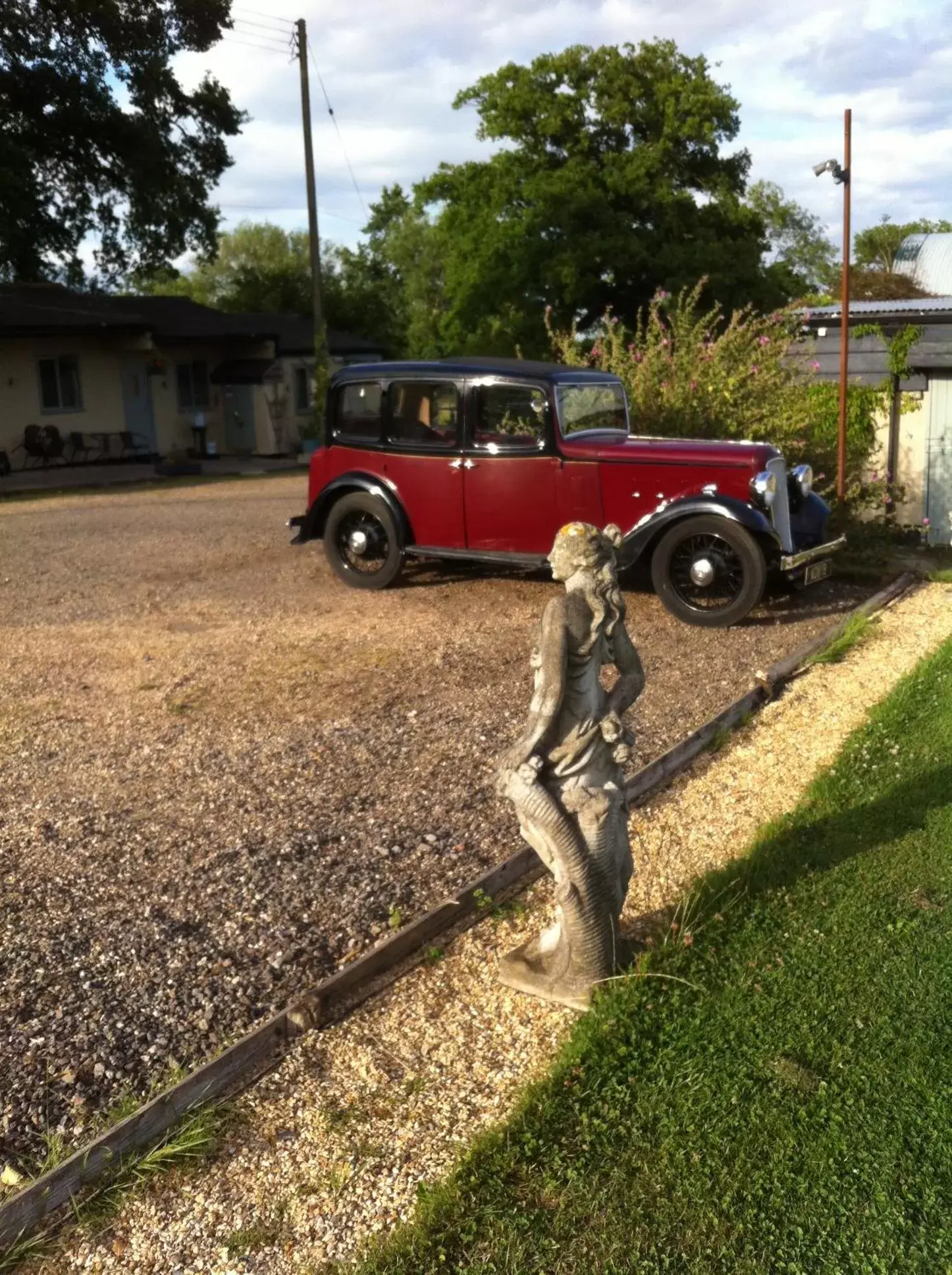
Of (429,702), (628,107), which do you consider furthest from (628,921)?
(628,107)

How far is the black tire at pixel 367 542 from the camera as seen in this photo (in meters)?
10.3

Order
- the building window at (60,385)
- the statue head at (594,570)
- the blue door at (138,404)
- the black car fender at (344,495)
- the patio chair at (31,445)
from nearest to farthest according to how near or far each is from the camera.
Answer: the statue head at (594,570) < the black car fender at (344,495) < the patio chair at (31,445) < the building window at (60,385) < the blue door at (138,404)

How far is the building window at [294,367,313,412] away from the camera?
28781mm

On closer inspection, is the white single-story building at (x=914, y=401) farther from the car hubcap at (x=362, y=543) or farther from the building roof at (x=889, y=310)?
the car hubcap at (x=362, y=543)

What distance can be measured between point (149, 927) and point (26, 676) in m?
4.15

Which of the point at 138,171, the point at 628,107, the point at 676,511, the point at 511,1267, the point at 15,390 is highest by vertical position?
the point at 628,107

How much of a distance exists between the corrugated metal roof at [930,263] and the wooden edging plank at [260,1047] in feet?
75.3

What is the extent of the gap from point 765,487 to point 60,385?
19.2 meters

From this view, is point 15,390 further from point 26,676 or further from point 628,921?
point 628,921

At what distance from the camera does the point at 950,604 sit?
9.75 metres

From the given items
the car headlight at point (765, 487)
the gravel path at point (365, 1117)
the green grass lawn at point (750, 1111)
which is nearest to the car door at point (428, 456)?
the car headlight at point (765, 487)

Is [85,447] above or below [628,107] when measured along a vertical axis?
below

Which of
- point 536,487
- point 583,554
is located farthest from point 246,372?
point 583,554

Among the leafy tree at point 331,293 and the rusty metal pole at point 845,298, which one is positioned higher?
the leafy tree at point 331,293
